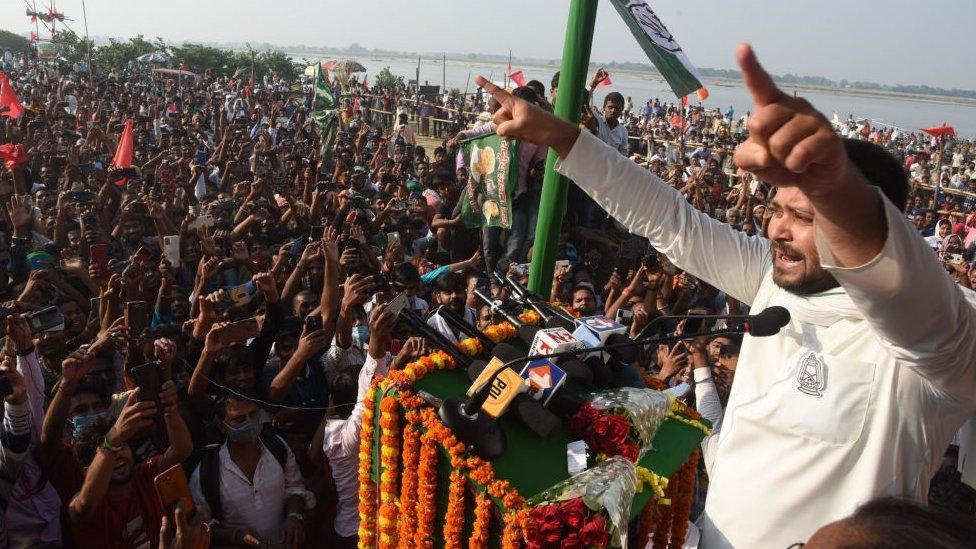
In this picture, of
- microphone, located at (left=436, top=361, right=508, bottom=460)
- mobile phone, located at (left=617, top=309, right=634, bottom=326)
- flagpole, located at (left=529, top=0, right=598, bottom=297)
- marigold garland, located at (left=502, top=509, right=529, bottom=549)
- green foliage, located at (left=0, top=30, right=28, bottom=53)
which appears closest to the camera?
marigold garland, located at (left=502, top=509, right=529, bottom=549)

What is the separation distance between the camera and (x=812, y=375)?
5.72 ft

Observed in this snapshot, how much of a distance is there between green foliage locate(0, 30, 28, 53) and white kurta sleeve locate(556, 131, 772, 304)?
73173 mm

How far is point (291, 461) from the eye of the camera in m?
3.65

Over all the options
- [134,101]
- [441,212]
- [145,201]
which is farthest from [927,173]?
[134,101]

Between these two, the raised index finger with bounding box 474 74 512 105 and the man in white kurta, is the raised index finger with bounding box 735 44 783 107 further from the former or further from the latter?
the raised index finger with bounding box 474 74 512 105

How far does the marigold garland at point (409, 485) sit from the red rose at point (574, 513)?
535 millimetres

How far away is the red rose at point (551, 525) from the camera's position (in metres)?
1.42

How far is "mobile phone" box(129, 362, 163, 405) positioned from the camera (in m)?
3.04

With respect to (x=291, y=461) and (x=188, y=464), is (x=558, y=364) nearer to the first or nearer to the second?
(x=291, y=461)

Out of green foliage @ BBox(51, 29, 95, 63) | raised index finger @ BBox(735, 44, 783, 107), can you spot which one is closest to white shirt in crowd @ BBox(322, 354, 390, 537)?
raised index finger @ BBox(735, 44, 783, 107)

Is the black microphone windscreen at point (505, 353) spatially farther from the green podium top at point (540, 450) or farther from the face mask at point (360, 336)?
the face mask at point (360, 336)

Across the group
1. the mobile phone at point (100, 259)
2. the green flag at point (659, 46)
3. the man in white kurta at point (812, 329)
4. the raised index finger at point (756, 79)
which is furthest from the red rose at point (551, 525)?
the mobile phone at point (100, 259)

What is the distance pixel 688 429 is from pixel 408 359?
136 cm

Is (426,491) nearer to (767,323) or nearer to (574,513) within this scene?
(574,513)
